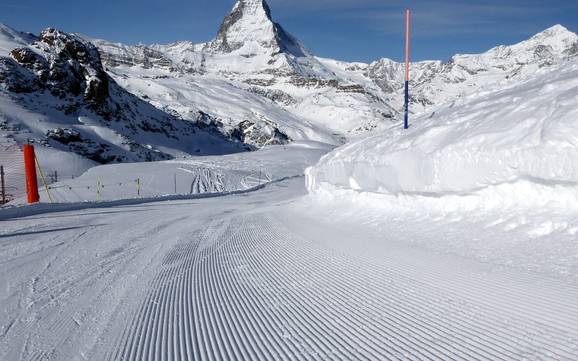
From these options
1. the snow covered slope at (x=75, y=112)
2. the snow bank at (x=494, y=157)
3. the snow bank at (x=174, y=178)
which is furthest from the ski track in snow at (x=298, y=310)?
the snow covered slope at (x=75, y=112)

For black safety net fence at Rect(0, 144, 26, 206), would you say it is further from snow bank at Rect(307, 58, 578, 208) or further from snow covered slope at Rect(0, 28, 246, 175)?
snow covered slope at Rect(0, 28, 246, 175)

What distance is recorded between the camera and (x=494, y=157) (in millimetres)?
5617

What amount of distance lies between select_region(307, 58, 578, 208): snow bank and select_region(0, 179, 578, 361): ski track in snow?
165 cm

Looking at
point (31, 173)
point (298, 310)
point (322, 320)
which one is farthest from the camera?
point (31, 173)

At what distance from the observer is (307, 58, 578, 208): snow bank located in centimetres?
486

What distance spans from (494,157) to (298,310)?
145 inches

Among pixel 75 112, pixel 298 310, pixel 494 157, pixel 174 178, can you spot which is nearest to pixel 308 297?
pixel 298 310

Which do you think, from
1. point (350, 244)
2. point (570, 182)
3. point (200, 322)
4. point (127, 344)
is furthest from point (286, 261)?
point (570, 182)

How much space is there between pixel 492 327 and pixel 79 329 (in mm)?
3054

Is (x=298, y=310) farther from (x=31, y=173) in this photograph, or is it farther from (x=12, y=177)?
(x=12, y=177)

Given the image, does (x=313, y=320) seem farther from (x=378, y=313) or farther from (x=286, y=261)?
(x=286, y=261)

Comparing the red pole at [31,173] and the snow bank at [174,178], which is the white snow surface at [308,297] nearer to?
the red pole at [31,173]

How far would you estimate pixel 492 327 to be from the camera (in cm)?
281

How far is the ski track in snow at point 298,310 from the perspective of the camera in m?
2.74
